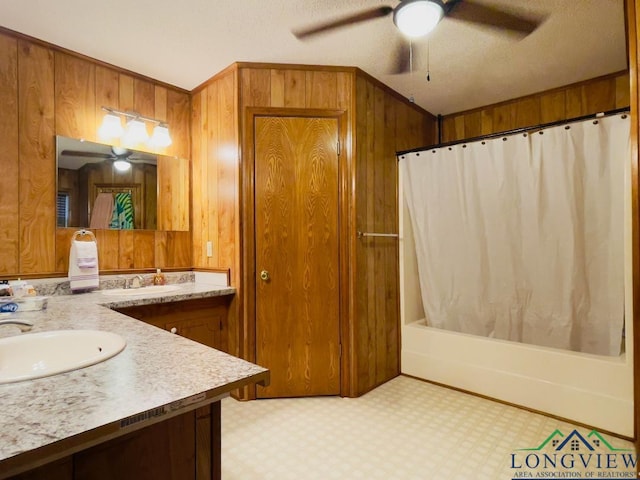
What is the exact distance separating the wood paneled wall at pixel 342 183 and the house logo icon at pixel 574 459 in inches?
41.6

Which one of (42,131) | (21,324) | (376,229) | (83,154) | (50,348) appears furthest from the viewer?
(376,229)

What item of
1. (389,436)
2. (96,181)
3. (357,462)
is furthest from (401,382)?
(96,181)

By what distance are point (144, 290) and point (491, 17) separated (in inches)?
108

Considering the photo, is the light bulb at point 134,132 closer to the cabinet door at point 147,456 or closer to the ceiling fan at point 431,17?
the ceiling fan at point 431,17

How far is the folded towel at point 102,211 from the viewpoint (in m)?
2.26

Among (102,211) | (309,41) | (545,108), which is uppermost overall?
(309,41)

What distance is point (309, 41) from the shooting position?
2096mm

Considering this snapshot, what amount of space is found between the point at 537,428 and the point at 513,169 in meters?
1.66

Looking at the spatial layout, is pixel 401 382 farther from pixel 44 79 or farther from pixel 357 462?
pixel 44 79

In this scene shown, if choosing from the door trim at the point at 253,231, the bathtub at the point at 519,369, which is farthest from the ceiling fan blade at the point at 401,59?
the bathtub at the point at 519,369

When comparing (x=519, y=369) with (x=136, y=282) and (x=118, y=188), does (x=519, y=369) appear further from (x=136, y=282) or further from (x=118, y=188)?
(x=118, y=188)

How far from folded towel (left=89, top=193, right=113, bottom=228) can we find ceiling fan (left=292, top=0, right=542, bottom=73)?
1651mm

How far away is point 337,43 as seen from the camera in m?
2.12

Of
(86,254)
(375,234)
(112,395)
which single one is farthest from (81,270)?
(375,234)
